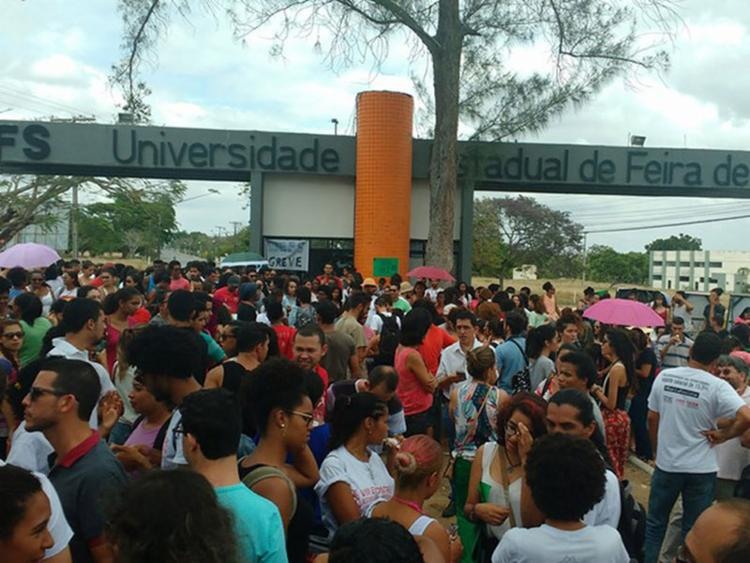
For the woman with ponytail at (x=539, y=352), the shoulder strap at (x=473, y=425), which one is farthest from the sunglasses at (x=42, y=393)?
the woman with ponytail at (x=539, y=352)

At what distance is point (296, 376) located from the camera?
294 centimetres

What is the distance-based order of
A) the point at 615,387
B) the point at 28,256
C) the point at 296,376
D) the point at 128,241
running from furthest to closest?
the point at 128,241, the point at 28,256, the point at 615,387, the point at 296,376

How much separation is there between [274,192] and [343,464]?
15.9m

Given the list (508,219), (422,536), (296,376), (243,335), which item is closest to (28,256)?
(243,335)

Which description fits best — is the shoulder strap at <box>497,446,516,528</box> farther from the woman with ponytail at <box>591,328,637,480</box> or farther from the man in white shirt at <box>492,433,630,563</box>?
the woman with ponytail at <box>591,328,637,480</box>

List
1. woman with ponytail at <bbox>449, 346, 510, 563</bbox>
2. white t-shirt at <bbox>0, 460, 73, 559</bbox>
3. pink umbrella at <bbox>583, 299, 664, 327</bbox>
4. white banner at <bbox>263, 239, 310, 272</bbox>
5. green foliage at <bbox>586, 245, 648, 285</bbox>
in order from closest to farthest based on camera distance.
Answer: white t-shirt at <bbox>0, 460, 73, 559</bbox> < woman with ponytail at <bbox>449, 346, 510, 563</bbox> < pink umbrella at <bbox>583, 299, 664, 327</bbox> < white banner at <bbox>263, 239, 310, 272</bbox> < green foliage at <bbox>586, 245, 648, 285</bbox>

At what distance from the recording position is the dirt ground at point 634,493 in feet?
19.5

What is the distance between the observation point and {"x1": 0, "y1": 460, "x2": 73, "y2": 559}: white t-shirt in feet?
6.89

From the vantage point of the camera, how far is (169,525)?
5.31ft

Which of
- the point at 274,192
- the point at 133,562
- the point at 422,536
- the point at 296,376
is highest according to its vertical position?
the point at 274,192

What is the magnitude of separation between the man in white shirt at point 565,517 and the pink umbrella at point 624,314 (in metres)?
5.25

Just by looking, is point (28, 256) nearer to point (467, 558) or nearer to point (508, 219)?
point (467, 558)

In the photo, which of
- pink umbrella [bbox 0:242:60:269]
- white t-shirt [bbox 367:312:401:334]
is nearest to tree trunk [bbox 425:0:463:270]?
white t-shirt [bbox 367:312:401:334]

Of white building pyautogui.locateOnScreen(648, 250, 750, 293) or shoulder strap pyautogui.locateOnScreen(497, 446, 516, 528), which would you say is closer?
shoulder strap pyautogui.locateOnScreen(497, 446, 516, 528)
